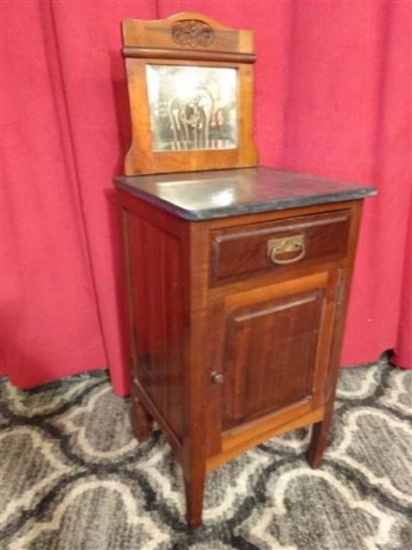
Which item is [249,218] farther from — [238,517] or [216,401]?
[238,517]

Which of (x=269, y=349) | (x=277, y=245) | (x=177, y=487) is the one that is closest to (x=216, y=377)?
(x=269, y=349)

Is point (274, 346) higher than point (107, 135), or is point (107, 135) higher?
point (107, 135)

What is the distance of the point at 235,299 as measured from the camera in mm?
709

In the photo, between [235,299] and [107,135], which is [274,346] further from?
[107,135]

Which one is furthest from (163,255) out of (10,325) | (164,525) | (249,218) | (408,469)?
(408,469)

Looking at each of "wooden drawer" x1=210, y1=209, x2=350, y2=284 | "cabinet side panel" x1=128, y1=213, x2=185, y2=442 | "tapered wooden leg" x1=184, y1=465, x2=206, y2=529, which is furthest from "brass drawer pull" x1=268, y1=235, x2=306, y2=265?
"tapered wooden leg" x1=184, y1=465, x2=206, y2=529

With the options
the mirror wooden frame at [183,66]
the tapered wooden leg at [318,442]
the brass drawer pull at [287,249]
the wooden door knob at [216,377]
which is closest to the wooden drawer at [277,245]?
the brass drawer pull at [287,249]

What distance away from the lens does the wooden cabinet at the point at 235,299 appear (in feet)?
2.17

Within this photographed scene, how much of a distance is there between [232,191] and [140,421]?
0.69 metres

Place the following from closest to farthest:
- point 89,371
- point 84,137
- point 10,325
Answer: point 84,137, point 10,325, point 89,371

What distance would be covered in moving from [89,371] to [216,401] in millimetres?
711

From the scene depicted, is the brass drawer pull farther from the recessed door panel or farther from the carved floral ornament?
the carved floral ornament

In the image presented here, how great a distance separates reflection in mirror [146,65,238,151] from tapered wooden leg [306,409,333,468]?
0.69 meters

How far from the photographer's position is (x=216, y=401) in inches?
30.6
